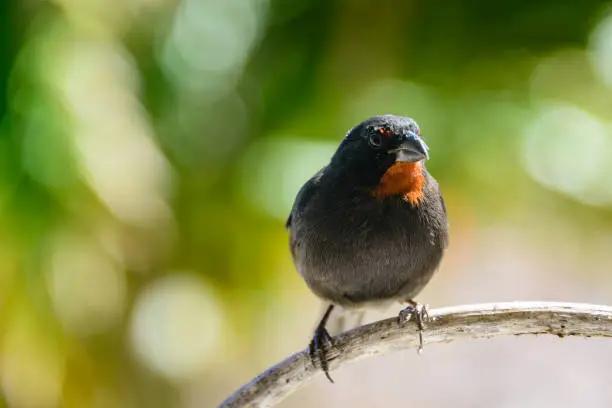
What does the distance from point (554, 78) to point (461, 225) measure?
47.6 inches

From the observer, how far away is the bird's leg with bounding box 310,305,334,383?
2.51 m

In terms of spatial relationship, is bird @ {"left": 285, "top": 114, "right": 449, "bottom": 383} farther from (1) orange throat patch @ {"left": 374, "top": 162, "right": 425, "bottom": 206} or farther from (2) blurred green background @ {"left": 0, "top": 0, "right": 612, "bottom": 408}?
(2) blurred green background @ {"left": 0, "top": 0, "right": 612, "bottom": 408}

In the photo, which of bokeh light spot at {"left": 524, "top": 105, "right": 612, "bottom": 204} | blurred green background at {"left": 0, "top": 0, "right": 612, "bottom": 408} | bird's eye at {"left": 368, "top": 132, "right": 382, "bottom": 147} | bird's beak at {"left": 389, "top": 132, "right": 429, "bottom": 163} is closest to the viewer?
bird's beak at {"left": 389, "top": 132, "right": 429, "bottom": 163}

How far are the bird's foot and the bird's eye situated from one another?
0.67m

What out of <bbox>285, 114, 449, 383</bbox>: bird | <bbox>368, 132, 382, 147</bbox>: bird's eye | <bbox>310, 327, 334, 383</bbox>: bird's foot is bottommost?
<bbox>310, 327, 334, 383</bbox>: bird's foot

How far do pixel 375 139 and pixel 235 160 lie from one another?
3.16 meters

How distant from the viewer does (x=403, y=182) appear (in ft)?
7.68

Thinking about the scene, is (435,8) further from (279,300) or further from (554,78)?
(279,300)

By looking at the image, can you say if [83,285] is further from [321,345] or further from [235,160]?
[321,345]

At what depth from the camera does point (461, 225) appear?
18.8 feet

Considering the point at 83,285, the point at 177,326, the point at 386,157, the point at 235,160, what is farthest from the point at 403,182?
the point at 177,326

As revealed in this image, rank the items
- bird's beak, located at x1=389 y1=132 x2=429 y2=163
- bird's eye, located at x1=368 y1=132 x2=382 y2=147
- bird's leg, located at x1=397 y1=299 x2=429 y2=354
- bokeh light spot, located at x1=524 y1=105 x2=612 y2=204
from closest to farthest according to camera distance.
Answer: bird's beak, located at x1=389 y1=132 x2=429 y2=163, bird's eye, located at x1=368 y1=132 x2=382 y2=147, bird's leg, located at x1=397 y1=299 x2=429 y2=354, bokeh light spot, located at x1=524 y1=105 x2=612 y2=204

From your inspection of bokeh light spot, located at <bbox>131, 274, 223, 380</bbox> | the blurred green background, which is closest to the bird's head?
the blurred green background

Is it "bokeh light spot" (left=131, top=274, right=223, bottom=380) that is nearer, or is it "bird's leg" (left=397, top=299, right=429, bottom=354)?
"bird's leg" (left=397, top=299, right=429, bottom=354)
